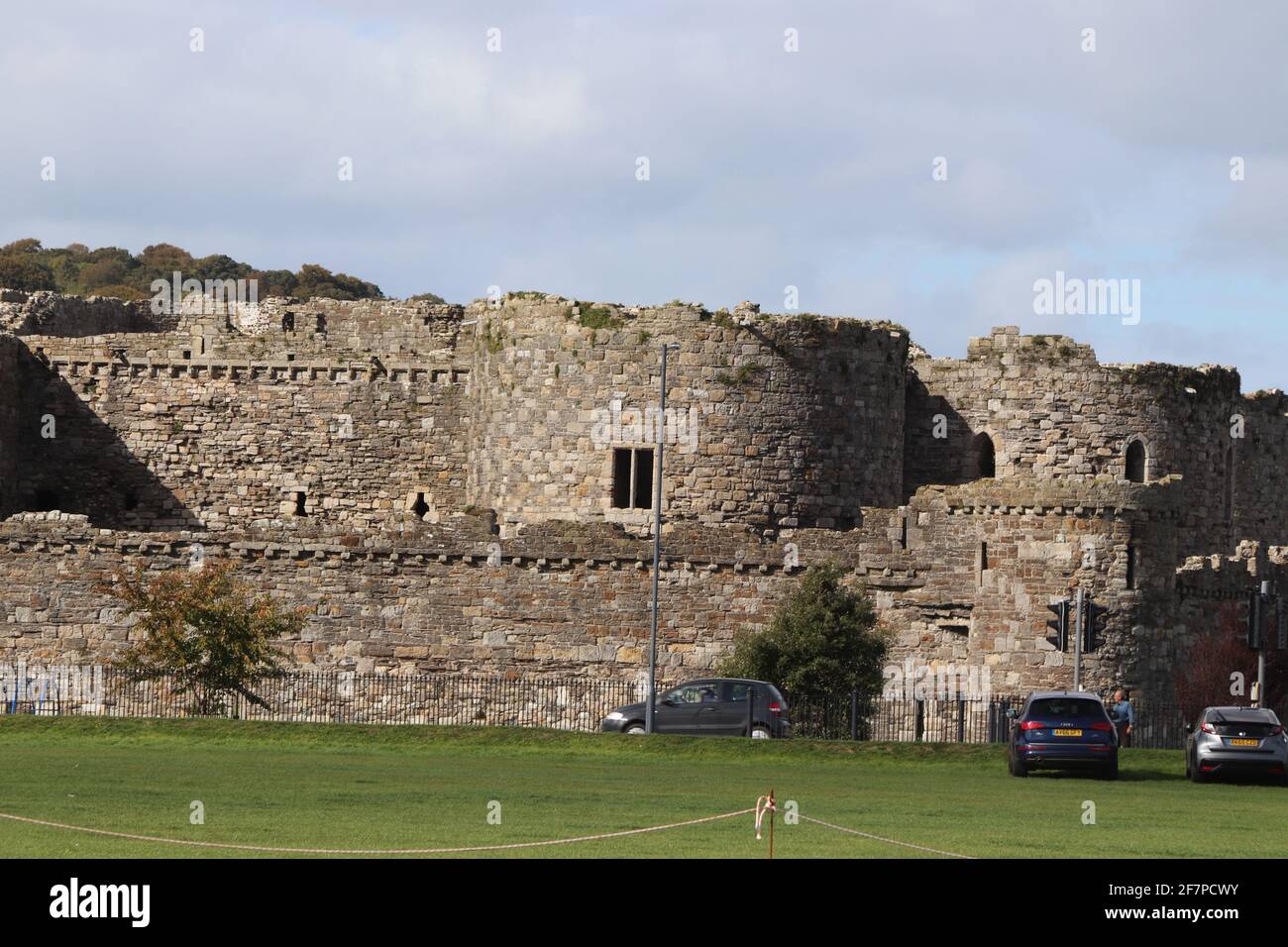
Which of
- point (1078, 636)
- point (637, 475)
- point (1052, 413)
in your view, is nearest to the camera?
point (1078, 636)

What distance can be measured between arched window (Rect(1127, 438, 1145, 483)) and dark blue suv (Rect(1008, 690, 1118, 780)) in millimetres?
20144

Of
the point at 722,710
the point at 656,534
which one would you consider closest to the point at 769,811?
the point at 722,710

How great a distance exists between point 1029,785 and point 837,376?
1829 centimetres

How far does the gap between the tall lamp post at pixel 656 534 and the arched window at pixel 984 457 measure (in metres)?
9.29

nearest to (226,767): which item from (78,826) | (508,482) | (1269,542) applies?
(78,826)

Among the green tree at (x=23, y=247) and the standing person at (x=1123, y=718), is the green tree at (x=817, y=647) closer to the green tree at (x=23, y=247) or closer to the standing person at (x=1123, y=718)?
the standing person at (x=1123, y=718)

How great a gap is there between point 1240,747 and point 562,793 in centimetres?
1126

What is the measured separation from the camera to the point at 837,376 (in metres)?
51.8

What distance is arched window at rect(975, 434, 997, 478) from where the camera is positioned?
2219 inches

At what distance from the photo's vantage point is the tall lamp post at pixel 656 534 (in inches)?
1698

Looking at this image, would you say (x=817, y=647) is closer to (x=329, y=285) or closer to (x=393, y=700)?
(x=393, y=700)

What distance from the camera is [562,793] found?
103ft

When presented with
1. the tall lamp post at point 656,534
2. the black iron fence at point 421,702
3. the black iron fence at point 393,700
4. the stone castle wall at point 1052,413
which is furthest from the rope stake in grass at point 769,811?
the stone castle wall at point 1052,413
